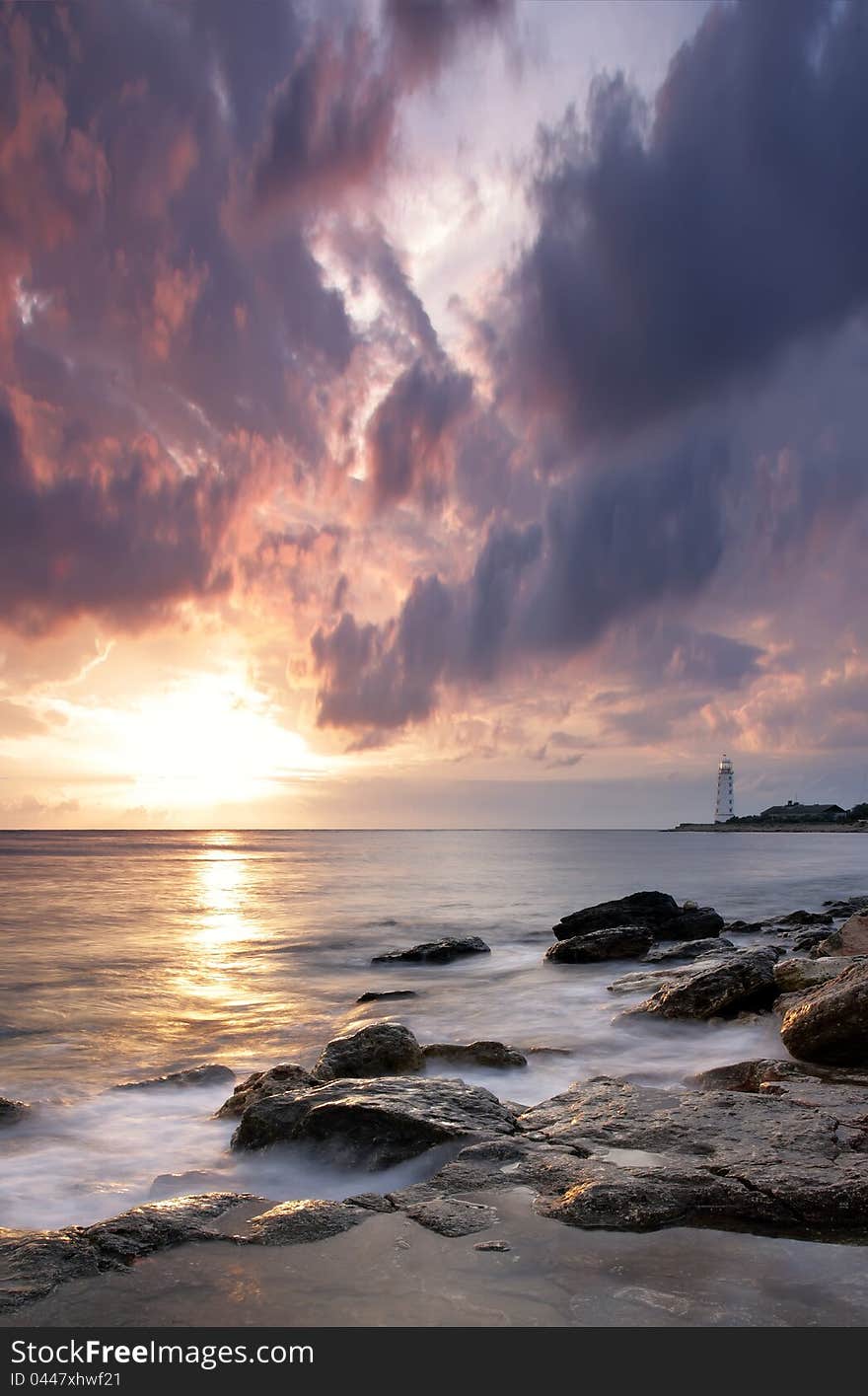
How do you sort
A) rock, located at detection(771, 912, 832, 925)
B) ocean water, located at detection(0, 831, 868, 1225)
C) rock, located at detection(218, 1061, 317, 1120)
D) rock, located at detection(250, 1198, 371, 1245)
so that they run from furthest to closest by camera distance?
rock, located at detection(771, 912, 832, 925) < rock, located at detection(218, 1061, 317, 1120) < ocean water, located at detection(0, 831, 868, 1225) < rock, located at detection(250, 1198, 371, 1245)

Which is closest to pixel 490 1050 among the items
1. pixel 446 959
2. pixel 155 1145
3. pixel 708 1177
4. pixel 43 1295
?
pixel 155 1145

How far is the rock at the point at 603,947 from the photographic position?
1686cm

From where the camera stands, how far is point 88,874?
52.9 m

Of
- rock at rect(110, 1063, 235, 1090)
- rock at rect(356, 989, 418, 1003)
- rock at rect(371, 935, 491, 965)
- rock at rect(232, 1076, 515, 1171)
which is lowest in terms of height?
rock at rect(371, 935, 491, 965)

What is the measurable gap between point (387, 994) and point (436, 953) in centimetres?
458

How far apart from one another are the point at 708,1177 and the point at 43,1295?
3381mm

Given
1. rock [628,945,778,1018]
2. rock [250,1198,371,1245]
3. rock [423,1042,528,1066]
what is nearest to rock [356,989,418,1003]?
rock [628,945,778,1018]

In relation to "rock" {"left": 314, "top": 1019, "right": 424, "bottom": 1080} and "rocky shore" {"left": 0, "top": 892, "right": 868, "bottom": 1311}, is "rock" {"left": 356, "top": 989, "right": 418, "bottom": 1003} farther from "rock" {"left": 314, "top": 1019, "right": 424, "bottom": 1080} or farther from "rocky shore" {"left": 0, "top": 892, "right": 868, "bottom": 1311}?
"rock" {"left": 314, "top": 1019, "right": 424, "bottom": 1080}

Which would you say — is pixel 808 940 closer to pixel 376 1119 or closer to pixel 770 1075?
pixel 770 1075

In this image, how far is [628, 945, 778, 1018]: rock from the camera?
9.88 m

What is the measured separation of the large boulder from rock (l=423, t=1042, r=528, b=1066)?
445 inches

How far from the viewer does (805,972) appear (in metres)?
9.70

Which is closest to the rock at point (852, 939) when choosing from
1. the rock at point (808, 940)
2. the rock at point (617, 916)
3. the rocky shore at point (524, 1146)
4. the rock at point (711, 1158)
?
the rock at point (808, 940)
